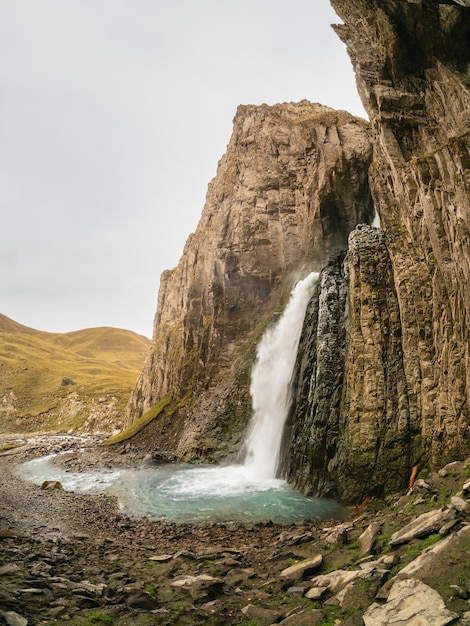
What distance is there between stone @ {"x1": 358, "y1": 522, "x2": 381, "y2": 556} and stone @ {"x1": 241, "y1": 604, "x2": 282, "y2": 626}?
341 cm

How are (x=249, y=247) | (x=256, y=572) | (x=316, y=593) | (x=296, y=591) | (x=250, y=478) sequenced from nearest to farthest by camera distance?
(x=316, y=593) < (x=296, y=591) < (x=256, y=572) < (x=250, y=478) < (x=249, y=247)

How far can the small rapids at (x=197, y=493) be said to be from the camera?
20.2m

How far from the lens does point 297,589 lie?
927 cm

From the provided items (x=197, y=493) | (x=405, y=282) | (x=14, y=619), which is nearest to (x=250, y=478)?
(x=197, y=493)

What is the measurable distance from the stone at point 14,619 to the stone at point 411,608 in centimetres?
596

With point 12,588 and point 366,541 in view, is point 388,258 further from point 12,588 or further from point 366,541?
point 12,588

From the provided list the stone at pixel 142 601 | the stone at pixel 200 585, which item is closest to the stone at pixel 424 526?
the stone at pixel 200 585

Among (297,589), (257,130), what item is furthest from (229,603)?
(257,130)

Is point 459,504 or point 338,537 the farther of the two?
point 338,537

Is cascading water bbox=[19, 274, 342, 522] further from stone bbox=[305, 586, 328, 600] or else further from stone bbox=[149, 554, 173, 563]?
stone bbox=[305, 586, 328, 600]

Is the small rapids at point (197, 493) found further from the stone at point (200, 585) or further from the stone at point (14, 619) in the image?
the stone at point (14, 619)

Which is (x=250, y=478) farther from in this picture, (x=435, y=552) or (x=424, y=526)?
(x=435, y=552)

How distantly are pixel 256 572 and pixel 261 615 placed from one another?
2941mm

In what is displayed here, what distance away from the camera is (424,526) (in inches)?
404
